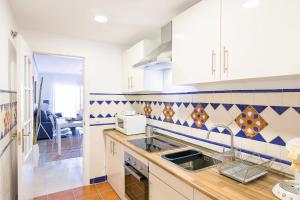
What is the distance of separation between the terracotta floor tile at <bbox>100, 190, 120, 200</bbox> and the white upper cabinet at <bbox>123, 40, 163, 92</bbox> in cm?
144

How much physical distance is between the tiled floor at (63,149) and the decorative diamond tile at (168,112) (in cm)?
257

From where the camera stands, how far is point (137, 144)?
193 centimetres

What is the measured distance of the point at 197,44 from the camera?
138cm

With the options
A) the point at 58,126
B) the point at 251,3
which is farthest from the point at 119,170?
the point at 58,126

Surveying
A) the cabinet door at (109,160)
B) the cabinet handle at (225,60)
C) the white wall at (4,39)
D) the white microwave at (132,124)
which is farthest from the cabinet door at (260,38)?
Result: the cabinet door at (109,160)

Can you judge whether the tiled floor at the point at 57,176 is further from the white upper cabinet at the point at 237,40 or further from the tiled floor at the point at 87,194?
the white upper cabinet at the point at 237,40

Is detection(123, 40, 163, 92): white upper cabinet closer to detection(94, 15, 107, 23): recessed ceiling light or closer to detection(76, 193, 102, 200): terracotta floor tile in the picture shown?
detection(94, 15, 107, 23): recessed ceiling light

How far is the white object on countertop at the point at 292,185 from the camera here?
0.86 metres

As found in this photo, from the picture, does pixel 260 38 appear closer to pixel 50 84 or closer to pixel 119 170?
pixel 119 170

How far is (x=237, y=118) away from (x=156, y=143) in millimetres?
930

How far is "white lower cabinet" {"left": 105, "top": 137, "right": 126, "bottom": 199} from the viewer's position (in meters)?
2.13

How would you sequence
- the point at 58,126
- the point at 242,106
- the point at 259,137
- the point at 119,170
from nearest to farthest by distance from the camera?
the point at 259,137 < the point at 242,106 < the point at 119,170 < the point at 58,126

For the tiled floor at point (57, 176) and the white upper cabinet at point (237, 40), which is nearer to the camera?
the white upper cabinet at point (237, 40)

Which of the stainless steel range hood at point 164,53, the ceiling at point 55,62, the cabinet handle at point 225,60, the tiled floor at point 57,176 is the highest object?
the ceiling at point 55,62
